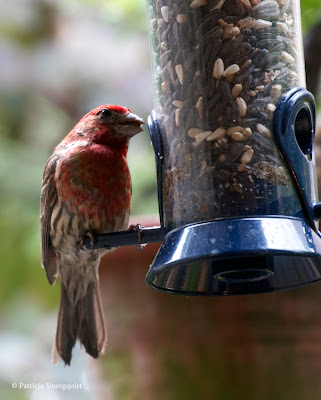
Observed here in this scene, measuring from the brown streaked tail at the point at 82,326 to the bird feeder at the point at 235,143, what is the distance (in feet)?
3.77

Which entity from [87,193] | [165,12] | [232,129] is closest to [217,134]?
[232,129]

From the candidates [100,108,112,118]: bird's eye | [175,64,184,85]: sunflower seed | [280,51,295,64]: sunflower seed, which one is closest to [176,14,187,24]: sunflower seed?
[175,64,184,85]: sunflower seed

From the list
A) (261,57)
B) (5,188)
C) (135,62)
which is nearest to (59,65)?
(135,62)

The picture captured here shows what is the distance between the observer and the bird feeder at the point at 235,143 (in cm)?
220

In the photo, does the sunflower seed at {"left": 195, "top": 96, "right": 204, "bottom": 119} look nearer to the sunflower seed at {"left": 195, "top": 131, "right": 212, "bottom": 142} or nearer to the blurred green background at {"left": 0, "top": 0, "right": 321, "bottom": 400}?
the sunflower seed at {"left": 195, "top": 131, "right": 212, "bottom": 142}

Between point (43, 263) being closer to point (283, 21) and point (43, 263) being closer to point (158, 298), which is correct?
point (158, 298)

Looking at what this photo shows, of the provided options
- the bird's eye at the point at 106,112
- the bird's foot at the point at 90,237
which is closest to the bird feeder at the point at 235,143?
the bird's foot at the point at 90,237

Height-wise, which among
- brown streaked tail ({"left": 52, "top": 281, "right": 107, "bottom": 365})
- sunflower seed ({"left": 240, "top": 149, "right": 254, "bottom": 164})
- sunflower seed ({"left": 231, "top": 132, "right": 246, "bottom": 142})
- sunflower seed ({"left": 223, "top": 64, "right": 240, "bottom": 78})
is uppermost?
sunflower seed ({"left": 223, "top": 64, "right": 240, "bottom": 78})

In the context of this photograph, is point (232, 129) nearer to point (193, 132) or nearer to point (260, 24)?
point (193, 132)

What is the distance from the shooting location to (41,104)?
5141mm

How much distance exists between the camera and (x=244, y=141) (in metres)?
2.28

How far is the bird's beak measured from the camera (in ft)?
10.1

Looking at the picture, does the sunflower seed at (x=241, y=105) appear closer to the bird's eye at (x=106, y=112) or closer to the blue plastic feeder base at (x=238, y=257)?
the blue plastic feeder base at (x=238, y=257)

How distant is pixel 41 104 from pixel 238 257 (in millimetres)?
3414
